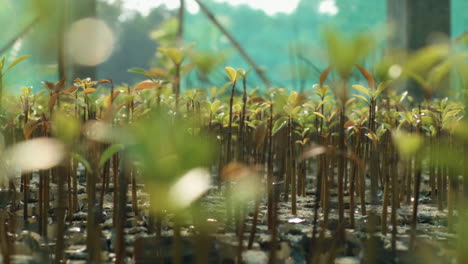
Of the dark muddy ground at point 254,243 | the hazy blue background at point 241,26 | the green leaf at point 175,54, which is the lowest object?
the dark muddy ground at point 254,243

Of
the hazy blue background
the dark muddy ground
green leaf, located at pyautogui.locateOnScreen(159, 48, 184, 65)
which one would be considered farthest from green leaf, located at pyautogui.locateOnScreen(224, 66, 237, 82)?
the hazy blue background

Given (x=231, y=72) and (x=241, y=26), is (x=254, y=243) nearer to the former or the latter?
(x=231, y=72)

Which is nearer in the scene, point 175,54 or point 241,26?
point 175,54

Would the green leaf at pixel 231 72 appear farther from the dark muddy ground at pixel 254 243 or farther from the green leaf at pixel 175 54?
the dark muddy ground at pixel 254 243

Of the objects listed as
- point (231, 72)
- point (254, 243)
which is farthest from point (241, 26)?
point (254, 243)

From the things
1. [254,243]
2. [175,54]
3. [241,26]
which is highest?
[241,26]

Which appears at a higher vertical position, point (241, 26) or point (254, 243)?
point (241, 26)

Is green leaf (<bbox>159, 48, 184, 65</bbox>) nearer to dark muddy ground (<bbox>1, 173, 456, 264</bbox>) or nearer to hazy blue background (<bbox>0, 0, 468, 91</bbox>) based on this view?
dark muddy ground (<bbox>1, 173, 456, 264</bbox>)

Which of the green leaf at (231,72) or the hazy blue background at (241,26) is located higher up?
the hazy blue background at (241,26)

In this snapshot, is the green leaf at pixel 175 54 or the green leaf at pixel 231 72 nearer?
the green leaf at pixel 175 54

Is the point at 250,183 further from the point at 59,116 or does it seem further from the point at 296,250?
the point at 296,250

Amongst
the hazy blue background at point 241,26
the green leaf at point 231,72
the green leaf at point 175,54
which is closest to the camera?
the green leaf at point 175,54

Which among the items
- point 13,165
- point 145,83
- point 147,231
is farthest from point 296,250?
point 13,165

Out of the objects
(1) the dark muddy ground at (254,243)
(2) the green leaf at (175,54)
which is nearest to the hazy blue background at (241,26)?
(1) the dark muddy ground at (254,243)
